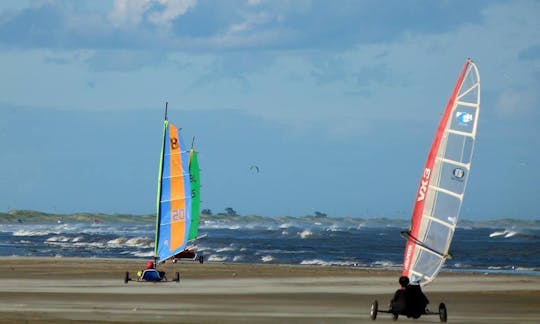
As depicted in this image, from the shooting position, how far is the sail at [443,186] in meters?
24.6

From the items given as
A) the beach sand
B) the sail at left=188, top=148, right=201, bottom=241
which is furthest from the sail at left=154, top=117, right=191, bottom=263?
the sail at left=188, top=148, right=201, bottom=241

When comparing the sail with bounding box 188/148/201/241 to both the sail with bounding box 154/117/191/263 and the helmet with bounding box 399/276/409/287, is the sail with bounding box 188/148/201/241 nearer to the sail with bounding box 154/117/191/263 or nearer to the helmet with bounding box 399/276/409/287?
the sail with bounding box 154/117/191/263

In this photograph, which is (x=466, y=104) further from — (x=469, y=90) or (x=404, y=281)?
(x=404, y=281)

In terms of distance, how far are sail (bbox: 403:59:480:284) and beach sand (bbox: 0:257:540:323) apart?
192 cm

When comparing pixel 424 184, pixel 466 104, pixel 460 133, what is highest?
pixel 466 104

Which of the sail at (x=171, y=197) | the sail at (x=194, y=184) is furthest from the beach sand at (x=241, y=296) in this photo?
the sail at (x=194, y=184)

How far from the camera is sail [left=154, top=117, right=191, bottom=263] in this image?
48.5 metres

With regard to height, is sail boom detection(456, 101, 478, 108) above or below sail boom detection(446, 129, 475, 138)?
above

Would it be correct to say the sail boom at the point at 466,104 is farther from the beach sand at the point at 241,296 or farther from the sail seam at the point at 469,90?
the beach sand at the point at 241,296

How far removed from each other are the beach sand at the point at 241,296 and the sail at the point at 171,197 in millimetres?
1278

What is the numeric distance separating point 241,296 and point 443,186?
11.7 metres

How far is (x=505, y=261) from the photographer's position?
233ft

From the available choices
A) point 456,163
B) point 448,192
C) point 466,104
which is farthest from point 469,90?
point 448,192

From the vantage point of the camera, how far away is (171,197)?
161 ft
